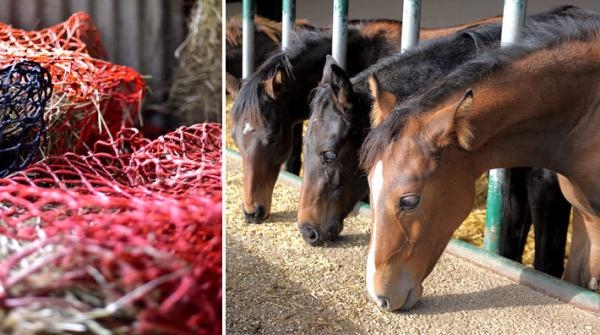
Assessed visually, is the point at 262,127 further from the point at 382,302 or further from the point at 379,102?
the point at 382,302

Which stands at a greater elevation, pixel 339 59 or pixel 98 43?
pixel 98 43

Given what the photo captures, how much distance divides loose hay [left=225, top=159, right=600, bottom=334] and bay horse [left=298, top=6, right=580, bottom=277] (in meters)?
0.15

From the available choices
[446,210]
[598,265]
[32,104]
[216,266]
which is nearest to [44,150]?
[32,104]

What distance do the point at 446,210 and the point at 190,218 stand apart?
1.08 meters

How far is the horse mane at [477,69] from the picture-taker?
1.59m

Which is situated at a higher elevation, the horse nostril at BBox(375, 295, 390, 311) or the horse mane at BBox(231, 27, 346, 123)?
the horse mane at BBox(231, 27, 346, 123)

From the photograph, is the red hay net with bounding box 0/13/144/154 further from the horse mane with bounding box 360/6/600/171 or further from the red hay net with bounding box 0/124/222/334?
the horse mane with bounding box 360/6/600/171

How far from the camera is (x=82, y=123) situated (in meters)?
1.26

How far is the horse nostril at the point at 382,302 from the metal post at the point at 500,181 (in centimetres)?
65

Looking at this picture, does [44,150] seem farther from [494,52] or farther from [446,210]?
[494,52]

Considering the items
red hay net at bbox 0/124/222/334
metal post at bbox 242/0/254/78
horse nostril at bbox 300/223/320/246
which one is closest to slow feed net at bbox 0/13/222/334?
red hay net at bbox 0/124/222/334

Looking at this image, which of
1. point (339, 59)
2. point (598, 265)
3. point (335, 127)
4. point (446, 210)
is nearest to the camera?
point (446, 210)

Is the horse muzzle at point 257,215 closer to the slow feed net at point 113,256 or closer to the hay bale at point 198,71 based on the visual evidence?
the hay bale at point 198,71

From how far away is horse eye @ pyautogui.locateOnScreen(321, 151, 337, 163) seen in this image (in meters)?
2.20
